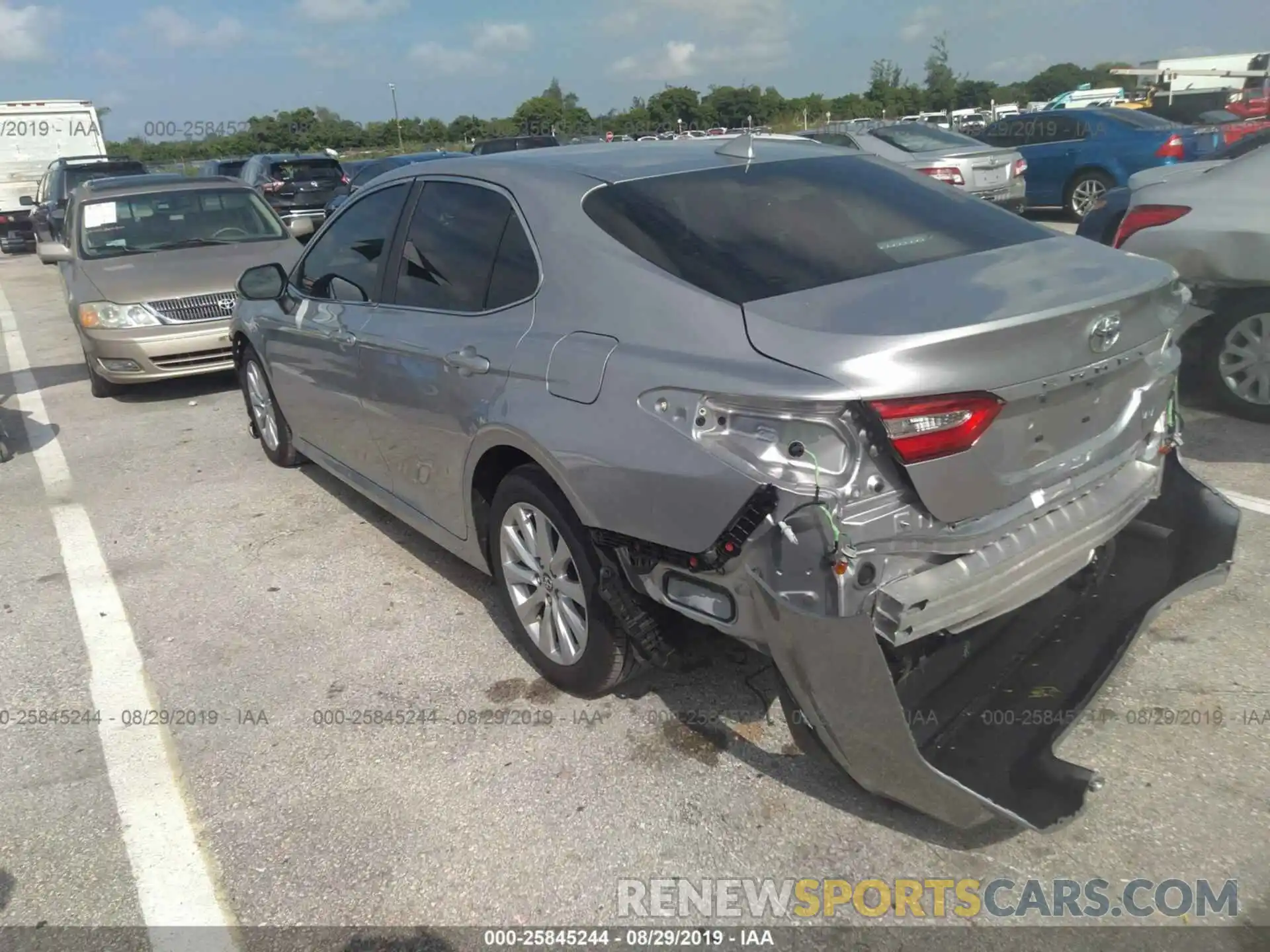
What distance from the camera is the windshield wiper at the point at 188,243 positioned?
8.80 meters

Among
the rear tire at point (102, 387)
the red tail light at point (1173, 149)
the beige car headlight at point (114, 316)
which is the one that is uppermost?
the red tail light at point (1173, 149)

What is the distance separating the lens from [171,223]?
9094 millimetres

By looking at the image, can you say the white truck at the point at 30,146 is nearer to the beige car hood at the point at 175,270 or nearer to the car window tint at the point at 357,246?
the beige car hood at the point at 175,270

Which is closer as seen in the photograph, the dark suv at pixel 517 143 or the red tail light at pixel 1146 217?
the red tail light at pixel 1146 217

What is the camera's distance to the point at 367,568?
4750 millimetres

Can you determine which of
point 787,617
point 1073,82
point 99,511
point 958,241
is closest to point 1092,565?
point 958,241

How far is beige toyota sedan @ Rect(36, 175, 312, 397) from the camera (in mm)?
7957

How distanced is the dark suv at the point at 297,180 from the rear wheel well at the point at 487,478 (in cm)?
1537

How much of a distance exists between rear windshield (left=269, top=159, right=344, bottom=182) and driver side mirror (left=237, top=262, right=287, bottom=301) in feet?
48.6

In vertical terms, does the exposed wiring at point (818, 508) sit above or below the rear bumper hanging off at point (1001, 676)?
above

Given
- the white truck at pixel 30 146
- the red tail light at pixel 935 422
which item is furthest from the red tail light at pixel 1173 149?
the white truck at pixel 30 146

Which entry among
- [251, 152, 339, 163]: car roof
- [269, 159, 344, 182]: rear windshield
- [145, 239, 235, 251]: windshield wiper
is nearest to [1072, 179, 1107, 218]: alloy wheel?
[145, 239, 235, 251]: windshield wiper

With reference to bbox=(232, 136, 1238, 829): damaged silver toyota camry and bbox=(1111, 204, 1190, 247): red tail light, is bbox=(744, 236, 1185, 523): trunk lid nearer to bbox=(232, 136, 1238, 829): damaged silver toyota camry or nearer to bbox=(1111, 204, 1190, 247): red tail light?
bbox=(232, 136, 1238, 829): damaged silver toyota camry

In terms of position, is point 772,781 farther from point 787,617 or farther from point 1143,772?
point 1143,772
